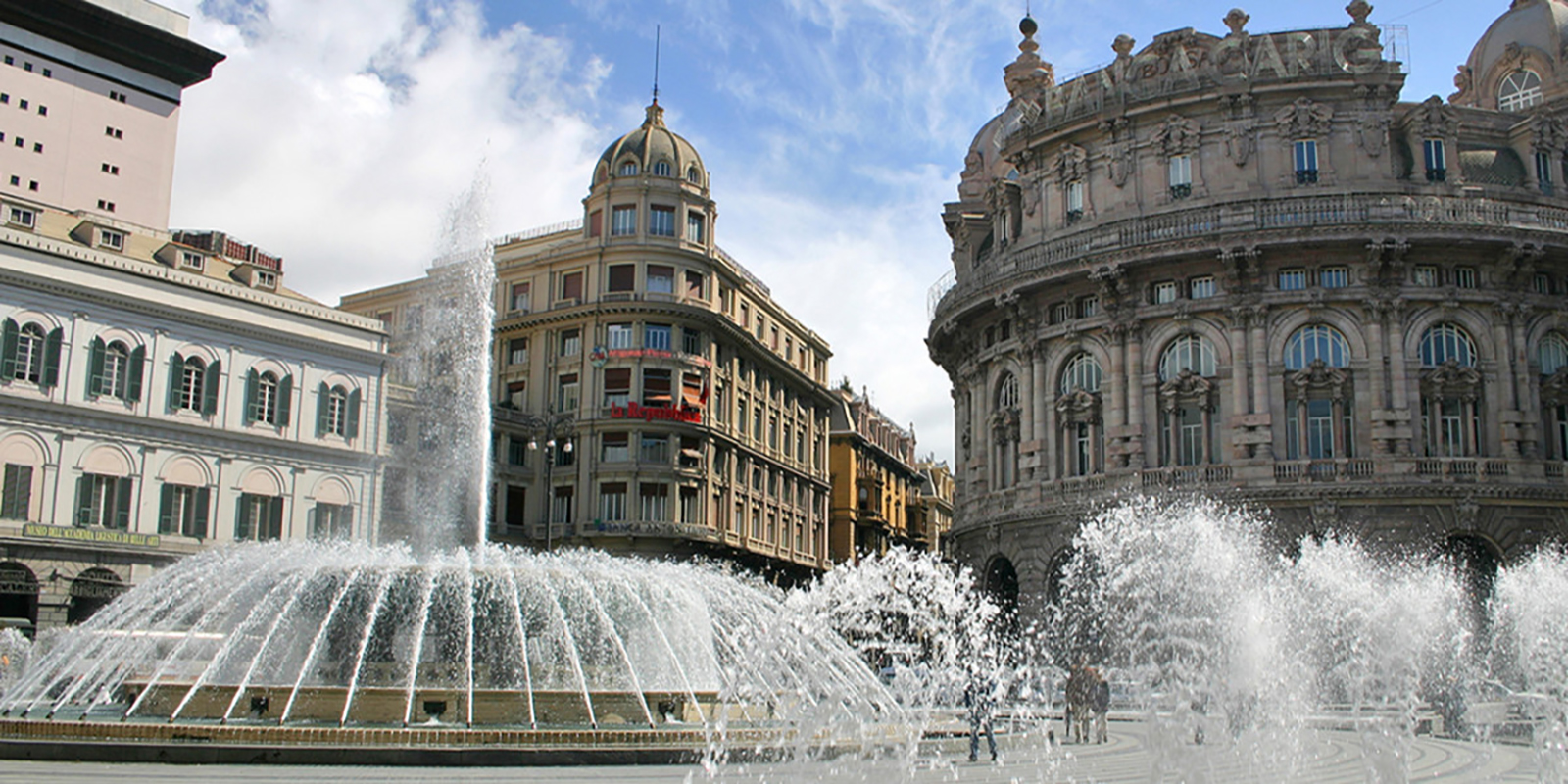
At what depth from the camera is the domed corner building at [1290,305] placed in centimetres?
3553

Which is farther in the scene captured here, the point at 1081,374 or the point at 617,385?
the point at 617,385

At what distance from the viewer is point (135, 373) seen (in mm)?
40438

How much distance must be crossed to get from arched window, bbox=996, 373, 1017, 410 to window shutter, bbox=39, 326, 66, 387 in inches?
1136

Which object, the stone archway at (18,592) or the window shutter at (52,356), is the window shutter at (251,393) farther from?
the stone archway at (18,592)

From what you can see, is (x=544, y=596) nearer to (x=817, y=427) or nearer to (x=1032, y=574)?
(x=1032, y=574)

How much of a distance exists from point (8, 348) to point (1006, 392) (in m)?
30.3

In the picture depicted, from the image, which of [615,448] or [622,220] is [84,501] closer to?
[615,448]

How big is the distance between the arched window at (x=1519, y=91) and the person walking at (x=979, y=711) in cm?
3767

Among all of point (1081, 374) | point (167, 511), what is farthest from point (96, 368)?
point (1081, 374)

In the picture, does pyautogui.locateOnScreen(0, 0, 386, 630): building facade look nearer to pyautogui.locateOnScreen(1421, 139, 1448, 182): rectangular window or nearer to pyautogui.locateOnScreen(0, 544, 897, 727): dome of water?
pyautogui.locateOnScreen(0, 544, 897, 727): dome of water

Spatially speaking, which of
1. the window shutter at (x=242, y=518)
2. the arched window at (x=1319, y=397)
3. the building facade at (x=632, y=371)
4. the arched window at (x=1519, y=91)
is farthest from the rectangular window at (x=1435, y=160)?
the window shutter at (x=242, y=518)

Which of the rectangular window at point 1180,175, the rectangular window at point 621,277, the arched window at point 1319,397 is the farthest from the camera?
the rectangular window at point 621,277

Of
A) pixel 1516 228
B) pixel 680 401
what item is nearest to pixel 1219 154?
pixel 1516 228

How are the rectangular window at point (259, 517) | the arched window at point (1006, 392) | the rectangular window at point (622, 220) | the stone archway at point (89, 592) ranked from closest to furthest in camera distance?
the stone archway at point (89, 592), the rectangular window at point (259, 517), the arched window at point (1006, 392), the rectangular window at point (622, 220)
